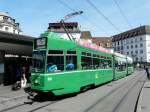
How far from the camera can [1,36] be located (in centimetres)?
1872

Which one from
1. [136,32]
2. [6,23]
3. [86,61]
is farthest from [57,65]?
[136,32]

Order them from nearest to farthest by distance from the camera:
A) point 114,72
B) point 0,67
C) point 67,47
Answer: point 67,47, point 0,67, point 114,72

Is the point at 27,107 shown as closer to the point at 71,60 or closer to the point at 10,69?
the point at 71,60

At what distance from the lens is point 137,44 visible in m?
123

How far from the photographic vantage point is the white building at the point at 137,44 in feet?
386

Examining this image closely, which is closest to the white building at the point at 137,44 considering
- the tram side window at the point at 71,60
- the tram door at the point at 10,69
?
the tram door at the point at 10,69

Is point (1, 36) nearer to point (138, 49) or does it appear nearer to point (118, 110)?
point (118, 110)

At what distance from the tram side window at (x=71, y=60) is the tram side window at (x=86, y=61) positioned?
4.12ft

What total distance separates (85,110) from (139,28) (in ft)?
381

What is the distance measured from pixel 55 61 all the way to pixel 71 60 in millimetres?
1405

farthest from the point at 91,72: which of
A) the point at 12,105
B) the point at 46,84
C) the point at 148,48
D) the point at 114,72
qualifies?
the point at 148,48

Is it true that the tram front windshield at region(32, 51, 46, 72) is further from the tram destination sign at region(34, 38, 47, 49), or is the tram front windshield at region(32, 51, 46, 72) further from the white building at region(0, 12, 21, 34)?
the white building at region(0, 12, 21, 34)

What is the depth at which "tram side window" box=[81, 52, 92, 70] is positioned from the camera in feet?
57.7

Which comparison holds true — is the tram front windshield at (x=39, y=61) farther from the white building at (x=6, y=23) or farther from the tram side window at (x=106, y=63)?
the white building at (x=6, y=23)
